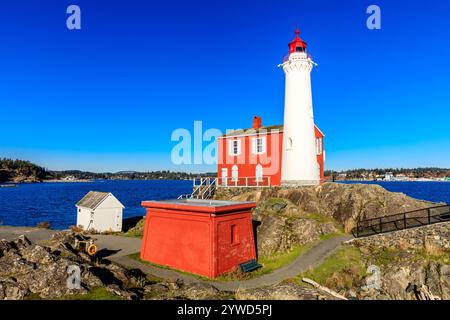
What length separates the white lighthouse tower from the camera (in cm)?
2742

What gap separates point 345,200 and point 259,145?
10.3 m

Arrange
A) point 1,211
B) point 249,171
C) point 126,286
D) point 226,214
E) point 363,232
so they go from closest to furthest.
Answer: point 126,286 < point 226,214 < point 363,232 < point 249,171 < point 1,211

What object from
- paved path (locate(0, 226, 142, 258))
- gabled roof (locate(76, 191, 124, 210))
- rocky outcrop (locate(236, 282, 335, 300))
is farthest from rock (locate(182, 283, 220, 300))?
gabled roof (locate(76, 191, 124, 210))

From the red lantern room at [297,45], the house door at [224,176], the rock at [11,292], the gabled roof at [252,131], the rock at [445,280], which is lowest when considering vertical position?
the rock at [445,280]

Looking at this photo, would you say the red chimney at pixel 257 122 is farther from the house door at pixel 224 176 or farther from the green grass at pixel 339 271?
the green grass at pixel 339 271

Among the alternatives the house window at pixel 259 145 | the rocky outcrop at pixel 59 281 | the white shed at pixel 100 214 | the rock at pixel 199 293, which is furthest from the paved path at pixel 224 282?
the house window at pixel 259 145

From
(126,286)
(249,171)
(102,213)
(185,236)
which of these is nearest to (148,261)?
(185,236)

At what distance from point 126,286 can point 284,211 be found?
1328 centimetres

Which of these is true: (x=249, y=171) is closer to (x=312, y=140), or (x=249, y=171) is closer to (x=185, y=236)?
(x=312, y=140)

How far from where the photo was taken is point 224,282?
14.7 m

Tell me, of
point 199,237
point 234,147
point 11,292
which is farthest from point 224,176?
point 11,292

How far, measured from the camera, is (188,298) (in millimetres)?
11156

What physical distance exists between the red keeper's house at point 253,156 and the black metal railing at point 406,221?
418 inches

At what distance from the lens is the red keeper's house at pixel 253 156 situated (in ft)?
98.0
